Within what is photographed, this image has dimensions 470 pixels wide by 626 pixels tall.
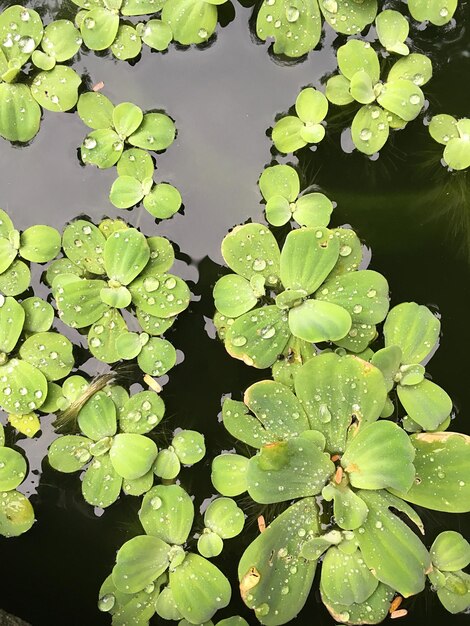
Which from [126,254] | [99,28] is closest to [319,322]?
[126,254]

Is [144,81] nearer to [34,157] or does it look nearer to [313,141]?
[34,157]

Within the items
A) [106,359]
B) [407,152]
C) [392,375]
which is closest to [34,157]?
[106,359]

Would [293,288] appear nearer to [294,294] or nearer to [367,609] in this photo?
[294,294]

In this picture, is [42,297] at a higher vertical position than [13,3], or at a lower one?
lower

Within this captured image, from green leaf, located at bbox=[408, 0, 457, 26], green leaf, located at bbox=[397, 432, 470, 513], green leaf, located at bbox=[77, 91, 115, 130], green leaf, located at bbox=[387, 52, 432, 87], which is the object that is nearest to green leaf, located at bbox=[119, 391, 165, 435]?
green leaf, located at bbox=[397, 432, 470, 513]

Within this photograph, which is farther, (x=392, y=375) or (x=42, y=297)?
(x=42, y=297)

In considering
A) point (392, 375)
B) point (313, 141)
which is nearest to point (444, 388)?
point (392, 375)

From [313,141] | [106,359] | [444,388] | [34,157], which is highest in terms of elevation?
[313,141]
